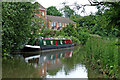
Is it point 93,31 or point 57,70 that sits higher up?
point 93,31

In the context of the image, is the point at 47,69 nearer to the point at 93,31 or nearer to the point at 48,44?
the point at 93,31

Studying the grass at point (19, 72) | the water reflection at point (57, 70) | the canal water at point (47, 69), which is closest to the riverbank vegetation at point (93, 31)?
the canal water at point (47, 69)

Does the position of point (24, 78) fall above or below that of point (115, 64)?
below

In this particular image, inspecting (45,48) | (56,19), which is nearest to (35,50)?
(45,48)

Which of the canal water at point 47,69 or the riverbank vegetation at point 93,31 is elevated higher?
the riverbank vegetation at point 93,31

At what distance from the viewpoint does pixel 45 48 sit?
963 inches

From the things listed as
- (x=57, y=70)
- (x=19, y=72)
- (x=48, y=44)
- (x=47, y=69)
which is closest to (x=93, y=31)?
(x=57, y=70)

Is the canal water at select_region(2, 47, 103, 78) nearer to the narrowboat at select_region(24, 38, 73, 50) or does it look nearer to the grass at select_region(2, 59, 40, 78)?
the grass at select_region(2, 59, 40, 78)

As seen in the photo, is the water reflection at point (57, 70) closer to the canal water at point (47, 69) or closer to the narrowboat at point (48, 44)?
the canal water at point (47, 69)

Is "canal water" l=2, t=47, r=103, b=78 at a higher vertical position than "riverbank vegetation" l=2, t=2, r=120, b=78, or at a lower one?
lower

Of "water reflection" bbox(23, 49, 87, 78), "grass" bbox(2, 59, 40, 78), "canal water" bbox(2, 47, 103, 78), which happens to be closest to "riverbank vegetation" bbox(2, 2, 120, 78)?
"canal water" bbox(2, 47, 103, 78)

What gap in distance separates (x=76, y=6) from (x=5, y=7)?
878 cm

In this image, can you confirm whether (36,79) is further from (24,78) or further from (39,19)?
(39,19)

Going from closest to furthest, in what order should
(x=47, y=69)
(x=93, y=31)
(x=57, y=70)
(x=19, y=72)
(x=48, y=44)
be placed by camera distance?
(x=93, y=31) < (x=19, y=72) < (x=57, y=70) < (x=47, y=69) < (x=48, y=44)
